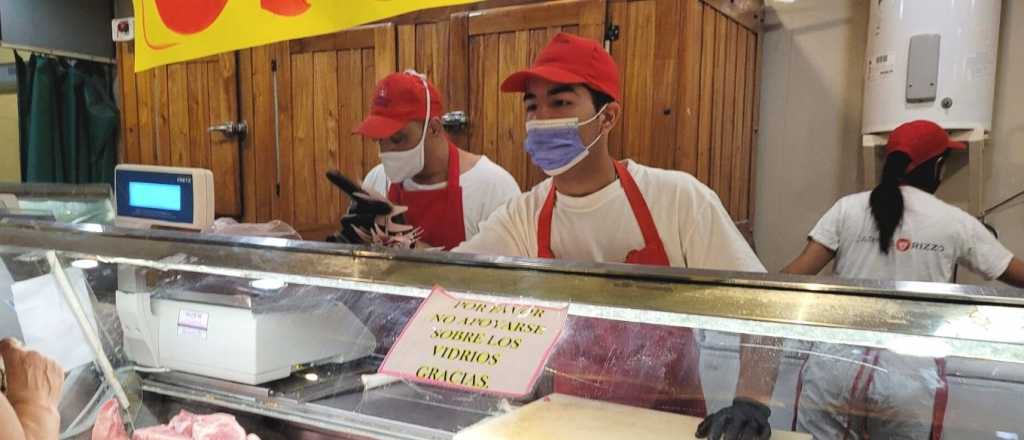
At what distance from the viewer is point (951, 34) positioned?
2.59m

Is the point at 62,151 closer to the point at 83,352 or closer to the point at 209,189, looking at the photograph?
the point at 209,189

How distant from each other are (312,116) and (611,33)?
1649mm

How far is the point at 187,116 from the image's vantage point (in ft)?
12.8

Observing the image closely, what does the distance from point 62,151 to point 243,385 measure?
4.11 m

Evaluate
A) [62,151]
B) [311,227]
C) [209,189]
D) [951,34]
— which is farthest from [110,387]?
[62,151]

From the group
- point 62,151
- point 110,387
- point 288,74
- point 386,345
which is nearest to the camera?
point 386,345

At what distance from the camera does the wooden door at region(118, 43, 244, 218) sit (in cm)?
371

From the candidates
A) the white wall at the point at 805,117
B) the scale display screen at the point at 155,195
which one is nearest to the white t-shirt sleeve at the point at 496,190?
the scale display screen at the point at 155,195

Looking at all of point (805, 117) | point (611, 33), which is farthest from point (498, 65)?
point (805, 117)

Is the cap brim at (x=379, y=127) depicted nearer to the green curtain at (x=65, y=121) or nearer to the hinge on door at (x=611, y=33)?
the hinge on door at (x=611, y=33)

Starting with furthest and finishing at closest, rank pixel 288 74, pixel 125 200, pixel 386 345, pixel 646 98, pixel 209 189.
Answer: pixel 288 74, pixel 646 98, pixel 125 200, pixel 209 189, pixel 386 345

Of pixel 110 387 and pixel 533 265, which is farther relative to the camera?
pixel 110 387

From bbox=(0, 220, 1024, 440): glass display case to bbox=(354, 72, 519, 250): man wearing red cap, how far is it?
1.00 m

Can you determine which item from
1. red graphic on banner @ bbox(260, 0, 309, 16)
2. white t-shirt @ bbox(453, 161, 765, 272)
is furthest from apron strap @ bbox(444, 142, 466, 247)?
red graphic on banner @ bbox(260, 0, 309, 16)
